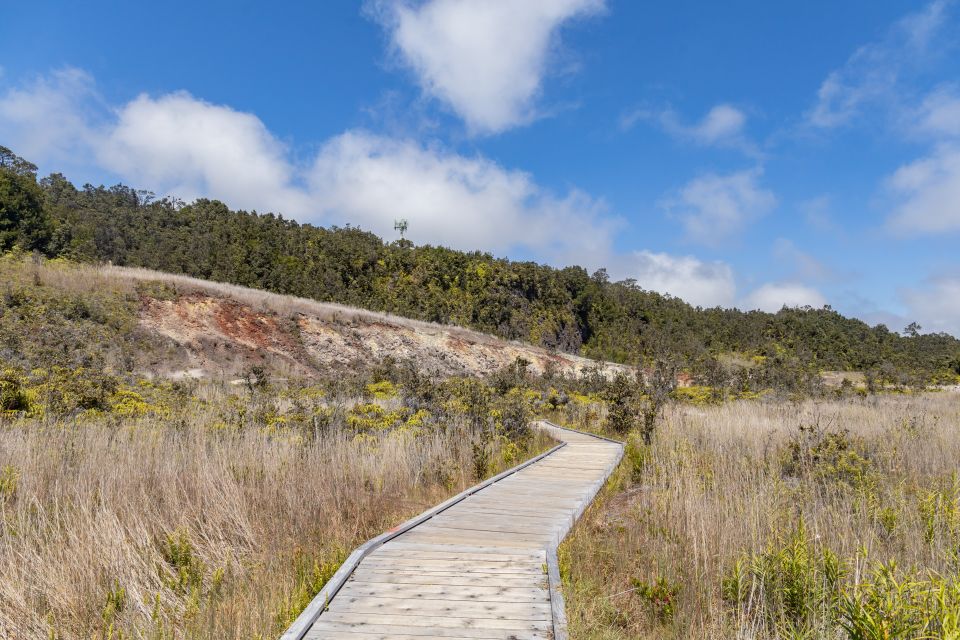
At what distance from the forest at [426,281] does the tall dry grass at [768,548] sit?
1183 inches

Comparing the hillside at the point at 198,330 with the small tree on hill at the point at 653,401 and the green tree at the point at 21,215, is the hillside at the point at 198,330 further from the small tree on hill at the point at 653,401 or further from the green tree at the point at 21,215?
the green tree at the point at 21,215

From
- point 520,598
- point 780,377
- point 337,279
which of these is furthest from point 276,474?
point 337,279

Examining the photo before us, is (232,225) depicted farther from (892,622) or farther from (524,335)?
(892,622)

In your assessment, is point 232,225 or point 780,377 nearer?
point 780,377

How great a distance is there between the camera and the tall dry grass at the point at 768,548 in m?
3.47

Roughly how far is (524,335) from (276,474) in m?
47.8

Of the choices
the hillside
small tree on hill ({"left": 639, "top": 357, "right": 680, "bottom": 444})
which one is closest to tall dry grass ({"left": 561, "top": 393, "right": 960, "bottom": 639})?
small tree on hill ({"left": 639, "top": 357, "right": 680, "bottom": 444})

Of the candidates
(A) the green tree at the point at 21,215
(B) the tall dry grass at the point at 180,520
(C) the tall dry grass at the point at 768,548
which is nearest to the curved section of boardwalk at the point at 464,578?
(C) the tall dry grass at the point at 768,548

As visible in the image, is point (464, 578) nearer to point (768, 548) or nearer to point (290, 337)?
point (768, 548)

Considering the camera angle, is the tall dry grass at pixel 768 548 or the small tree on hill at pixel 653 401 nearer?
the tall dry grass at pixel 768 548

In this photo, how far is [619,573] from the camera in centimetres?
484

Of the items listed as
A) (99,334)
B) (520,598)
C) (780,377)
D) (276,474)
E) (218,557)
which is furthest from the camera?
(780,377)

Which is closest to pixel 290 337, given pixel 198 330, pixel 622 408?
pixel 198 330

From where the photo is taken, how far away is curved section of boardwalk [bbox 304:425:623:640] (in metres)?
3.41
